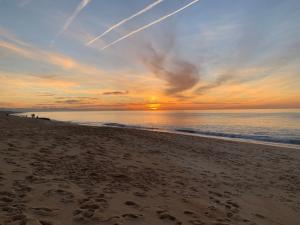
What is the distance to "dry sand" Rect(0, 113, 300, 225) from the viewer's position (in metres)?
4.64

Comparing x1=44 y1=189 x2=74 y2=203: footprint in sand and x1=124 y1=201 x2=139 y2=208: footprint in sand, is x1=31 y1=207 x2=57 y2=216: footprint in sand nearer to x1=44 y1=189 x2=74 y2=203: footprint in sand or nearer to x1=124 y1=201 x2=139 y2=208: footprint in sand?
x1=44 y1=189 x2=74 y2=203: footprint in sand

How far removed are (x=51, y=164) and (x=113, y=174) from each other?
204cm

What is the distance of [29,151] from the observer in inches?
358

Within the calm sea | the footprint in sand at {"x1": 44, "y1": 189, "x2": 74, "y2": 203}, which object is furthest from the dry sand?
the calm sea

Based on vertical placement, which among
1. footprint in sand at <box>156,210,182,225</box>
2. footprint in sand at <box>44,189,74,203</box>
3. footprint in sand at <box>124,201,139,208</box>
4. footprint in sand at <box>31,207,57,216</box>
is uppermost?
footprint in sand at <box>44,189,74,203</box>

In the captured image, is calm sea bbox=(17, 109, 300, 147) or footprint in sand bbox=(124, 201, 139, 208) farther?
calm sea bbox=(17, 109, 300, 147)


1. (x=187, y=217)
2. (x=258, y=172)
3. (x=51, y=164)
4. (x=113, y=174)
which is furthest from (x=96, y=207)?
(x=258, y=172)

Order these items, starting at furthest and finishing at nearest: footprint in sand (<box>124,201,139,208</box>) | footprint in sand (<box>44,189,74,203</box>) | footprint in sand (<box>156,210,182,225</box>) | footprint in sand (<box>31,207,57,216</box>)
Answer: footprint in sand (<box>124,201,139,208</box>) → footprint in sand (<box>44,189,74,203</box>) → footprint in sand (<box>156,210,182,225</box>) → footprint in sand (<box>31,207,57,216</box>)

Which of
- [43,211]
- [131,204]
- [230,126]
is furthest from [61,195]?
[230,126]

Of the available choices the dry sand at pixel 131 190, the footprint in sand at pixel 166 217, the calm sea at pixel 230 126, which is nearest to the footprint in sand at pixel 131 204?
the dry sand at pixel 131 190

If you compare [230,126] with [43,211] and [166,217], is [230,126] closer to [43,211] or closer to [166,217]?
[166,217]

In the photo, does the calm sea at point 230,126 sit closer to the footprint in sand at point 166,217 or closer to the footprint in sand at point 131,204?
the footprint in sand at point 166,217

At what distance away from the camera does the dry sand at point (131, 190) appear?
464 cm

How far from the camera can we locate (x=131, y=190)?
6277 millimetres
